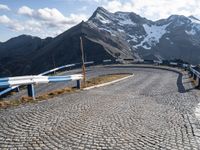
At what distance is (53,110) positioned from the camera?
10.7m

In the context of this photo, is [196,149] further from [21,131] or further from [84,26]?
[84,26]

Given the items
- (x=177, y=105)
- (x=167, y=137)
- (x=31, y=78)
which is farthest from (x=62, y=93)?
(x=167, y=137)

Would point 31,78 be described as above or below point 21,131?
above

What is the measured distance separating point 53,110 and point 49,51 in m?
169

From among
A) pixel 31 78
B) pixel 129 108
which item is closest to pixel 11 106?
pixel 31 78

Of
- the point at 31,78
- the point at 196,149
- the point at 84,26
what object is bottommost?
the point at 196,149

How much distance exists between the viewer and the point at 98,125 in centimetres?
888

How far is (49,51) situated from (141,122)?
560ft

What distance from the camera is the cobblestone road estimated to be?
23.8 feet


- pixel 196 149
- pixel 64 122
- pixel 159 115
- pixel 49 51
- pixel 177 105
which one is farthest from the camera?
pixel 49 51

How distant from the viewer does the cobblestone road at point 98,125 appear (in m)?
7.26

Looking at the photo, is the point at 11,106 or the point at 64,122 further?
the point at 11,106

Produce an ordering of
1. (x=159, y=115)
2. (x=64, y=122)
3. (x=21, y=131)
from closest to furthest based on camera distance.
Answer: (x=21, y=131)
(x=64, y=122)
(x=159, y=115)

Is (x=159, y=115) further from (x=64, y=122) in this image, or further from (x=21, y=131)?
(x=21, y=131)
